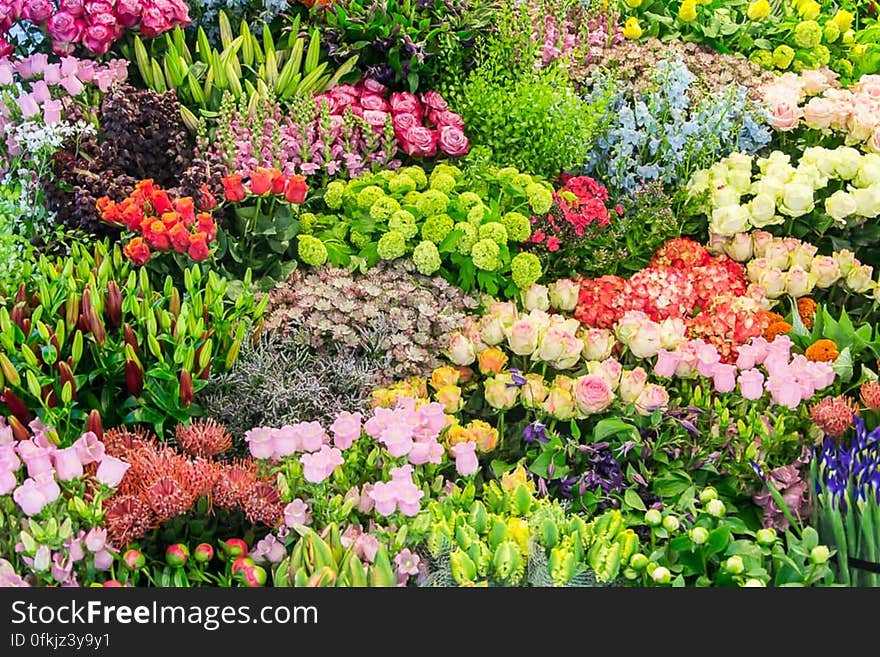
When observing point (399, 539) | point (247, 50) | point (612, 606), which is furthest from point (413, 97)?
point (612, 606)

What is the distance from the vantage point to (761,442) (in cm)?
250

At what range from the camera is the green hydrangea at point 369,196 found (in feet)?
10.2

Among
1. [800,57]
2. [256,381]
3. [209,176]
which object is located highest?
[800,57]

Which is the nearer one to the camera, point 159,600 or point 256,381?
point 159,600

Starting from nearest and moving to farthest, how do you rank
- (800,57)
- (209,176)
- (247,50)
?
(209,176), (247,50), (800,57)

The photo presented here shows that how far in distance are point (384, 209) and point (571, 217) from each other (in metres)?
0.61

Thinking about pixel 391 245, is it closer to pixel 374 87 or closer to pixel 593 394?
pixel 593 394

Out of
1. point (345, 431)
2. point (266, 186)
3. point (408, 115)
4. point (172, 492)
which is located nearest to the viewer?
point (172, 492)

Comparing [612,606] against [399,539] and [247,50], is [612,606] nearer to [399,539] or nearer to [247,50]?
[399,539]

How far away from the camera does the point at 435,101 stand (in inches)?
147

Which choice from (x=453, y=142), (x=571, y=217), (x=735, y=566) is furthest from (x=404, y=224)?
(x=735, y=566)

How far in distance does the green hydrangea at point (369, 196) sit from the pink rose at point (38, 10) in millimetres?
1284

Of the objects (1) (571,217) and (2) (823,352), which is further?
(1) (571,217)

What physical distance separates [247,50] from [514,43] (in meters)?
0.99
